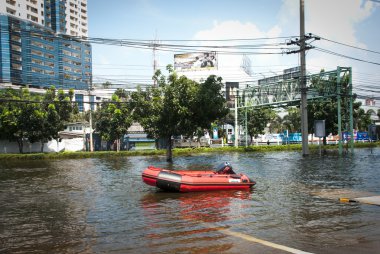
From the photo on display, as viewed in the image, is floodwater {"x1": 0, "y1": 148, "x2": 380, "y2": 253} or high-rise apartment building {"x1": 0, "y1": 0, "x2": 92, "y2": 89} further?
high-rise apartment building {"x1": 0, "y1": 0, "x2": 92, "y2": 89}

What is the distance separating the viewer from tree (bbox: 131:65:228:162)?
3306 cm

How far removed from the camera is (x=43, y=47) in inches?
4306

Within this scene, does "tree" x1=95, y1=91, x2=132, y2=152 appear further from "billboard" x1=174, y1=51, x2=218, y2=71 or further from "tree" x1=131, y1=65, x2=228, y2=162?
"billboard" x1=174, y1=51, x2=218, y2=71

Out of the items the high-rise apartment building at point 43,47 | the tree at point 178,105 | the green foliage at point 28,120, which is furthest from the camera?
the high-rise apartment building at point 43,47

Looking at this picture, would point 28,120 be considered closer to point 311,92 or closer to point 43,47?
point 311,92

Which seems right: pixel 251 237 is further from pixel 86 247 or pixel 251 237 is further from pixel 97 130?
pixel 97 130

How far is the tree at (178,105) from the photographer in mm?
33062

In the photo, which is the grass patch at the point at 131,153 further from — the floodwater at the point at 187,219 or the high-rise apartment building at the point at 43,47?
the high-rise apartment building at the point at 43,47

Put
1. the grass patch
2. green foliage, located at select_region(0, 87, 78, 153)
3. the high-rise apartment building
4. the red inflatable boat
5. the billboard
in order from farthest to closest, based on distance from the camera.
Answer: the billboard
the high-rise apartment building
green foliage, located at select_region(0, 87, 78, 153)
the grass patch
the red inflatable boat

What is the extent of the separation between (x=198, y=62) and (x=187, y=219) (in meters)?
87.0

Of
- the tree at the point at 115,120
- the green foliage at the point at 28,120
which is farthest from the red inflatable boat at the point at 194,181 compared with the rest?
the tree at the point at 115,120

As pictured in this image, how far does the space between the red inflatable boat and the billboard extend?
80.2 m

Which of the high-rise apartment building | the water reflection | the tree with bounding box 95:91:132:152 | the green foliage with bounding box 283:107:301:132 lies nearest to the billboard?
the green foliage with bounding box 283:107:301:132

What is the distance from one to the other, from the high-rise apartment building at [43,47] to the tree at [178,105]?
155 feet
